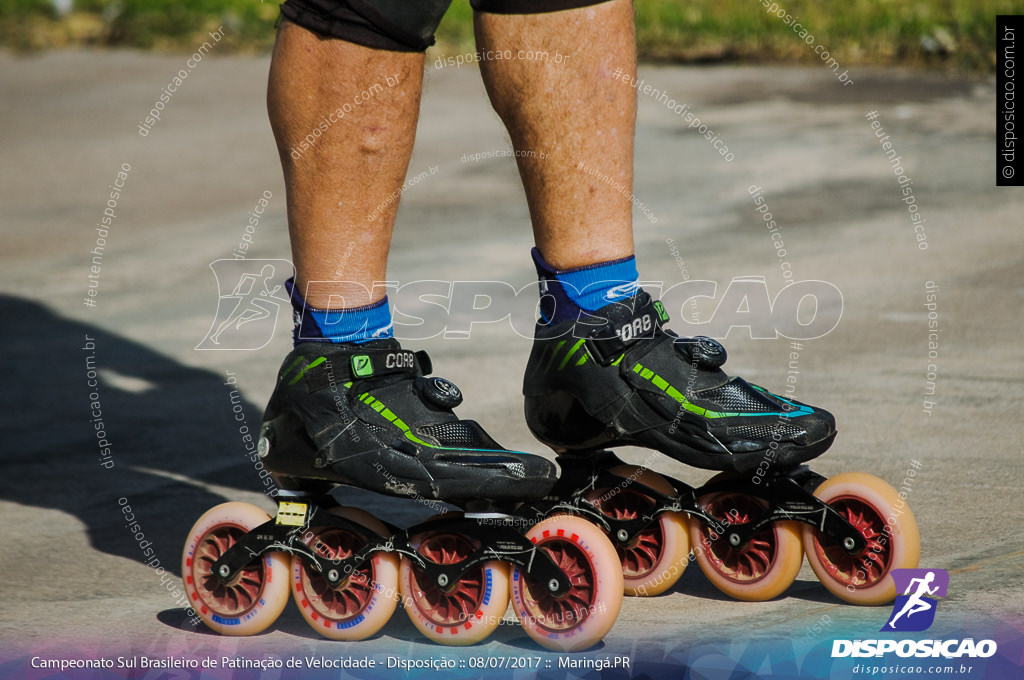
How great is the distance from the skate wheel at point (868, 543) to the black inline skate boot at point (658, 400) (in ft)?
0.28

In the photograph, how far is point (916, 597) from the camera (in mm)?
1692

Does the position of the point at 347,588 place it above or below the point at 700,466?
below

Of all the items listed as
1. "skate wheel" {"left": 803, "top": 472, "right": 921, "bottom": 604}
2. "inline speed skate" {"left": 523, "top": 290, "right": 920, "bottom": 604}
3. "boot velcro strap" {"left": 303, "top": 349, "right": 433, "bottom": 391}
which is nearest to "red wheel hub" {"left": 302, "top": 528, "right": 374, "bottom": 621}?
"boot velcro strap" {"left": 303, "top": 349, "right": 433, "bottom": 391}

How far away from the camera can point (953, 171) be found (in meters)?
4.90

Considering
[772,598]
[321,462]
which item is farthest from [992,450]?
[321,462]

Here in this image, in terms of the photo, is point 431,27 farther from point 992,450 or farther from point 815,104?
point 815,104

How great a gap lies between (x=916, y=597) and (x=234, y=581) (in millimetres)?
1017

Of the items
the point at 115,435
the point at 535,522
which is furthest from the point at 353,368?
the point at 115,435

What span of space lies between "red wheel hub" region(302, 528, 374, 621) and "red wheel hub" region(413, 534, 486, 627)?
0.26 feet

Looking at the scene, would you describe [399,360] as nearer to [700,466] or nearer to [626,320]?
[626,320]

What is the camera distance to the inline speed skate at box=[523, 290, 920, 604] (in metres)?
1.76

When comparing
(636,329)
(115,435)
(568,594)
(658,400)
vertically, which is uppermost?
(636,329)

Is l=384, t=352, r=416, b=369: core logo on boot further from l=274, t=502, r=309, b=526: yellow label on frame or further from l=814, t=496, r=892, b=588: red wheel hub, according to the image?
l=814, t=496, r=892, b=588: red wheel hub

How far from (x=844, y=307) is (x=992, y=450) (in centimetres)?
120
